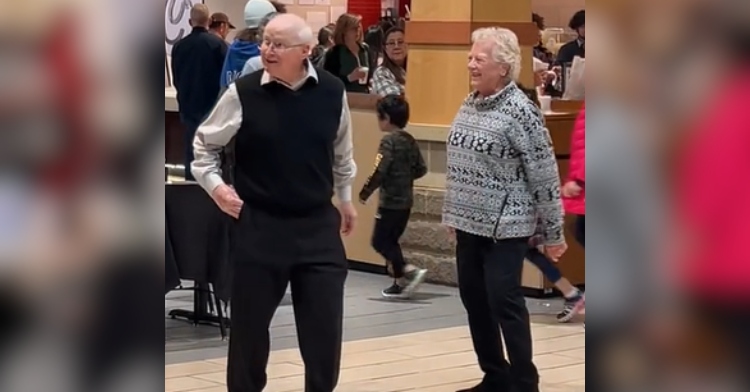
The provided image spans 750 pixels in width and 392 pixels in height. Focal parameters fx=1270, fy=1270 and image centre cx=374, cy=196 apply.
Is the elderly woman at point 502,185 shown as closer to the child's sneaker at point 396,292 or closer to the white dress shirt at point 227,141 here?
the white dress shirt at point 227,141

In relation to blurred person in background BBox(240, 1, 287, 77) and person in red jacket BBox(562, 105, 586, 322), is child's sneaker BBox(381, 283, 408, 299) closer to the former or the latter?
person in red jacket BBox(562, 105, 586, 322)

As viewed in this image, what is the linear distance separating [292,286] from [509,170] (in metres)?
1.13

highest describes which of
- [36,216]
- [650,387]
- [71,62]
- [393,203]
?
[71,62]

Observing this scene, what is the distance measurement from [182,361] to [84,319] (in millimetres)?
5578

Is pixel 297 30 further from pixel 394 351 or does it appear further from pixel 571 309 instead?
pixel 571 309

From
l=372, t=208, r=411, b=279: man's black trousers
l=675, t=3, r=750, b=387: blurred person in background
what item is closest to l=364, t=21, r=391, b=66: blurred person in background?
l=372, t=208, r=411, b=279: man's black trousers

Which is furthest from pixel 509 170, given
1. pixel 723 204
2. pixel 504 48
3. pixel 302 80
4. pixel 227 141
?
pixel 723 204

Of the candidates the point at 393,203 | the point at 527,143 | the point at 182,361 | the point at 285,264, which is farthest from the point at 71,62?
the point at 393,203

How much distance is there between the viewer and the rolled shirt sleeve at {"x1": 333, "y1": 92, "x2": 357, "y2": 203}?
4.66 m

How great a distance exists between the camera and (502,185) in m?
5.20

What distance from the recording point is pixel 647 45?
121 cm

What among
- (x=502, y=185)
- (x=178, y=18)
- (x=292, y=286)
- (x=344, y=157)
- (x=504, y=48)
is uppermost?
(x=178, y=18)

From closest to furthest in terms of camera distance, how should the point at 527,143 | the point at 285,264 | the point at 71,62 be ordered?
the point at 71,62 → the point at 285,264 → the point at 527,143

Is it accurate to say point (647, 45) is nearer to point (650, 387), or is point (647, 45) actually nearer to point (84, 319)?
point (650, 387)
